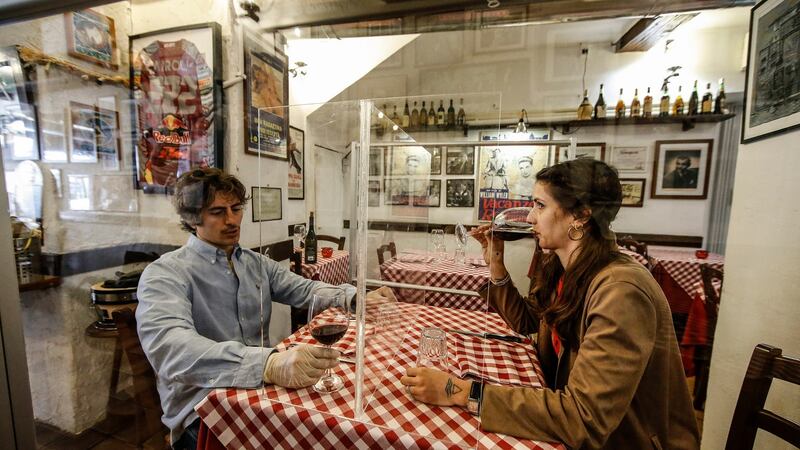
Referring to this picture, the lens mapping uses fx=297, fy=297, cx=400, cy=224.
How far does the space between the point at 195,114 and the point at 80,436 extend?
1.74m

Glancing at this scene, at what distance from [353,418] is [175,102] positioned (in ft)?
5.13

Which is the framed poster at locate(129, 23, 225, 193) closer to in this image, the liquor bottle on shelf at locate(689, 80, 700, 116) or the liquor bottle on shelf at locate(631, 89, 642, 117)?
the liquor bottle on shelf at locate(631, 89, 642, 117)

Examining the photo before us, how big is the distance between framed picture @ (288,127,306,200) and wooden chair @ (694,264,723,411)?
4.20 ft

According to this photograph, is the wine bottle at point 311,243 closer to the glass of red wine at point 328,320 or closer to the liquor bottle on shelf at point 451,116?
the glass of red wine at point 328,320

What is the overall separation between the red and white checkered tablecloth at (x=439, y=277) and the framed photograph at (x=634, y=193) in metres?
0.52

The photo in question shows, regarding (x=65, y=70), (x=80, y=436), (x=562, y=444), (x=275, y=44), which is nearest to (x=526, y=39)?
(x=275, y=44)

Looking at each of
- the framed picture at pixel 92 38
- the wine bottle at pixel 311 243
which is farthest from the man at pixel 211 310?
the framed picture at pixel 92 38

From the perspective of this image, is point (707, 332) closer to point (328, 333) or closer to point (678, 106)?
point (678, 106)

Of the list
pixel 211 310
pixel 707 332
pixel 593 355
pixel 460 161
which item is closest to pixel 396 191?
pixel 460 161

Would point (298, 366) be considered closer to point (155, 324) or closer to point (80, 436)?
point (155, 324)

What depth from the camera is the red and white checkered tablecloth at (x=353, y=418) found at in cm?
58

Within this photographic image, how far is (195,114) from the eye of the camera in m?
1.37

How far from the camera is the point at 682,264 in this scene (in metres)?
1.03

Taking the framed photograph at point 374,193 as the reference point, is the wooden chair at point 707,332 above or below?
below
